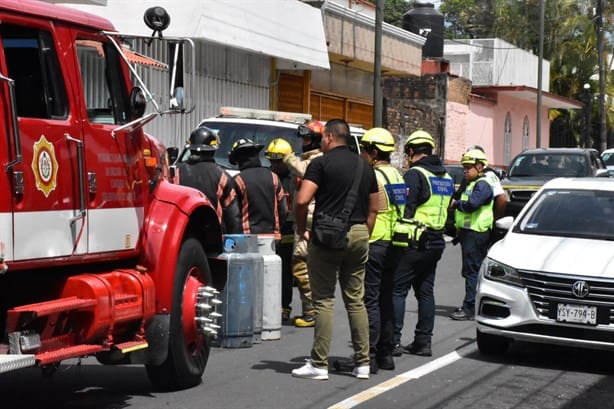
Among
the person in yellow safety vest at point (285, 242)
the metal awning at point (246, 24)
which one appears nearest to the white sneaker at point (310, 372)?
the person in yellow safety vest at point (285, 242)

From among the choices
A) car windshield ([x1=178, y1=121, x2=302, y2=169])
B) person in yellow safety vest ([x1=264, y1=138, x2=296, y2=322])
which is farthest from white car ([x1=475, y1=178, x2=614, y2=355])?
car windshield ([x1=178, y1=121, x2=302, y2=169])

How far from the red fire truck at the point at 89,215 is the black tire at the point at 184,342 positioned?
0.01 m

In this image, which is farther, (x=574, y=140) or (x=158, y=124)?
(x=574, y=140)

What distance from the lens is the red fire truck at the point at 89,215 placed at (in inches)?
253

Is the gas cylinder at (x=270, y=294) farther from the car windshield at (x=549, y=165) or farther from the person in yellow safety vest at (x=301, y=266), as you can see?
the car windshield at (x=549, y=165)

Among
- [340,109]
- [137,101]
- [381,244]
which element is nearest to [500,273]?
[381,244]

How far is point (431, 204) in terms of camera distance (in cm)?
1038

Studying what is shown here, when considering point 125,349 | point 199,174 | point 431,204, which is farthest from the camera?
point 199,174

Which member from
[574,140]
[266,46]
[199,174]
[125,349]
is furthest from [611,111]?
[125,349]

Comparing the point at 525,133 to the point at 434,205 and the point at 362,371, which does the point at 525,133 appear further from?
the point at 362,371

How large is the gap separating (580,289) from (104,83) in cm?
433

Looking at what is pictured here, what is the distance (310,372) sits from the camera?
900 centimetres

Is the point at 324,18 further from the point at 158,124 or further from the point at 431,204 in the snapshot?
the point at 431,204

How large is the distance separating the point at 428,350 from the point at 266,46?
13443 mm
